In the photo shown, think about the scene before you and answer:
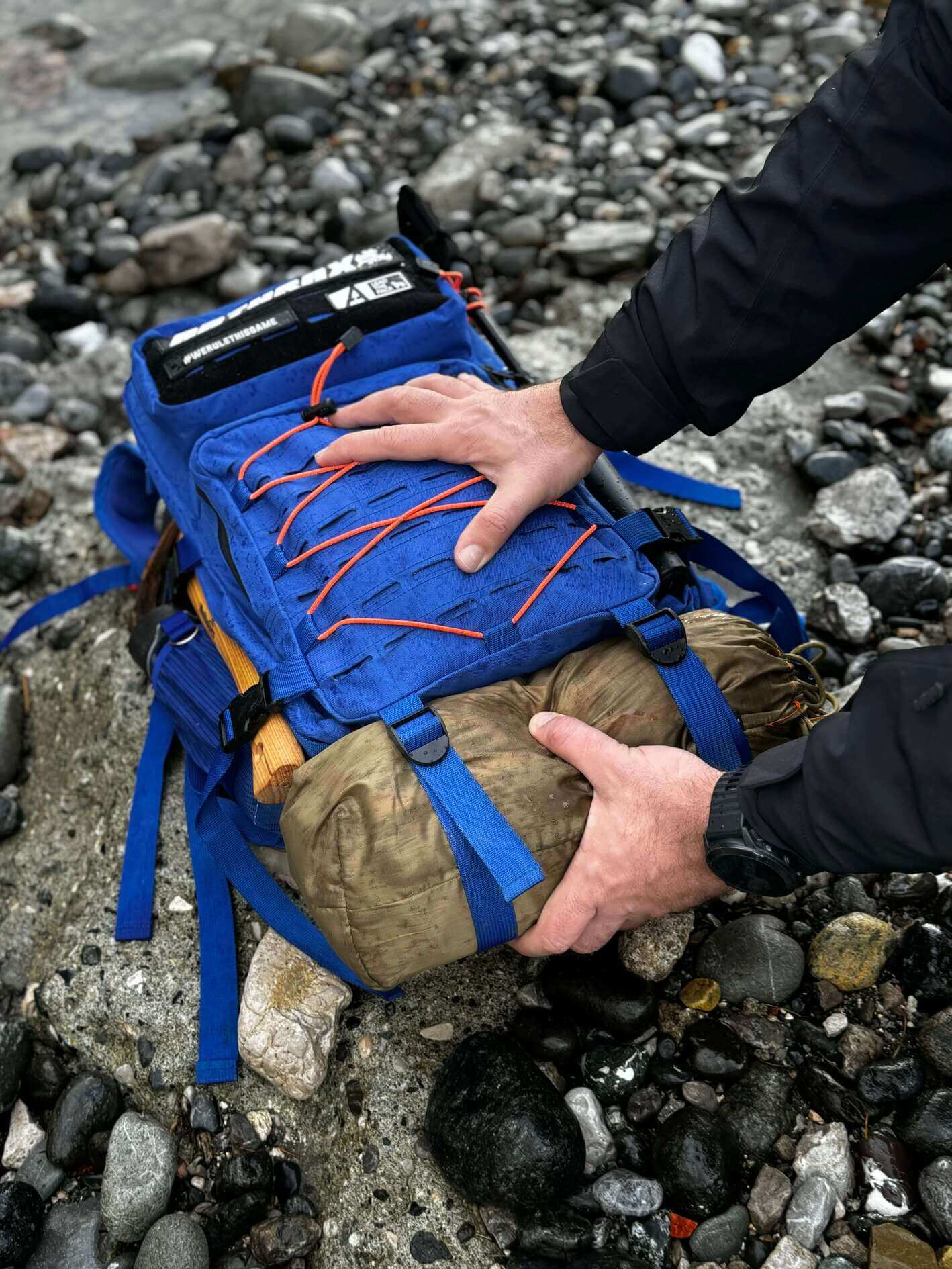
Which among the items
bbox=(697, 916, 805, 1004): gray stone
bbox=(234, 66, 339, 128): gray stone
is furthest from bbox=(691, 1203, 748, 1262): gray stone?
bbox=(234, 66, 339, 128): gray stone

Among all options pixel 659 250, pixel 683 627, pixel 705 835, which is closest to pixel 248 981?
pixel 705 835

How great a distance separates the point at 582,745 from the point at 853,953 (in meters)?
0.98

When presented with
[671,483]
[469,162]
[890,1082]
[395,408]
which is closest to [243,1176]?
[890,1082]

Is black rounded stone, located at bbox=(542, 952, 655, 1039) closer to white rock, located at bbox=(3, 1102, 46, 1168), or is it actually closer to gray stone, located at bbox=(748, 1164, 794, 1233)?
gray stone, located at bbox=(748, 1164, 794, 1233)

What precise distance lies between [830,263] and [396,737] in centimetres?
154

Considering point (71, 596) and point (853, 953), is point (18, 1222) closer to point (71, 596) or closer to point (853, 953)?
point (71, 596)

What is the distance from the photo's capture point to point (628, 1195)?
8.07ft

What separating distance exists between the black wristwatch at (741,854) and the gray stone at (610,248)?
3.71m

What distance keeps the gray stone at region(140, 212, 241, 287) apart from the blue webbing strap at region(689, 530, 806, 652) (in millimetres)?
3947

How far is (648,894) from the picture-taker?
8.00ft

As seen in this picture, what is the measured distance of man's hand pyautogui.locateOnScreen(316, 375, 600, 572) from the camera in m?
2.72

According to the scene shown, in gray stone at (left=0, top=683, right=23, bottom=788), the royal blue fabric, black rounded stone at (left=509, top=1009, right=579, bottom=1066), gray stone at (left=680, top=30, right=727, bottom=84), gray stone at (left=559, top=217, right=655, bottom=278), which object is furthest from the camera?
gray stone at (left=680, top=30, right=727, bottom=84)

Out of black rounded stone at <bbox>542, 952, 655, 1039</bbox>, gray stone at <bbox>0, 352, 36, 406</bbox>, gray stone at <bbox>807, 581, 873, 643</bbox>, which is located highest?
gray stone at <bbox>807, 581, 873, 643</bbox>

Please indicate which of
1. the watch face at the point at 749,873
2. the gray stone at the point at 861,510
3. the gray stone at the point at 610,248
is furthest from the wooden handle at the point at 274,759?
the gray stone at the point at 610,248
